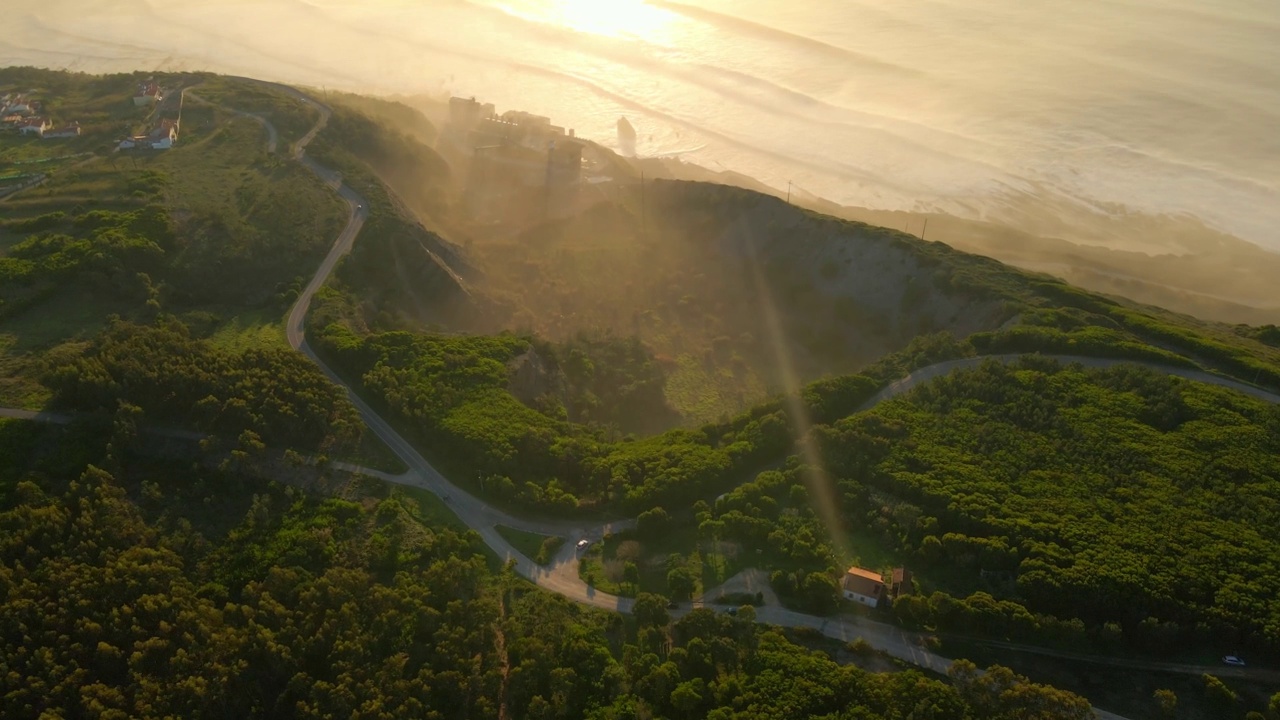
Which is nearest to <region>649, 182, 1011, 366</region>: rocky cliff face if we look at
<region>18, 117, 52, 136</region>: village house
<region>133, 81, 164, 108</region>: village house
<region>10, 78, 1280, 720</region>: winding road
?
<region>10, 78, 1280, 720</region>: winding road

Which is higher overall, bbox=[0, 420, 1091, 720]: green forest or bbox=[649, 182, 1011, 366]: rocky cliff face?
bbox=[649, 182, 1011, 366]: rocky cliff face

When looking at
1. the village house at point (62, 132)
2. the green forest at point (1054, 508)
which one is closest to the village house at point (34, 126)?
the village house at point (62, 132)

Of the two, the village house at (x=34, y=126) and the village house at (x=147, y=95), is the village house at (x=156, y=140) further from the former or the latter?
the village house at (x=147, y=95)

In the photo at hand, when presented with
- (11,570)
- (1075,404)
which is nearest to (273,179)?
(11,570)

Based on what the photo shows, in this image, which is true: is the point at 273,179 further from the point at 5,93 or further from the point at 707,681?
the point at 707,681

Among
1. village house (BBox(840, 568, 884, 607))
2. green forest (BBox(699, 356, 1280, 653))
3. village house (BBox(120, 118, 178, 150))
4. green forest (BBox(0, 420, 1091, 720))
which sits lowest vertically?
green forest (BBox(0, 420, 1091, 720))

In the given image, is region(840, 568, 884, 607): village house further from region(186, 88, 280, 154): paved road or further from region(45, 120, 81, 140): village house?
region(45, 120, 81, 140): village house
